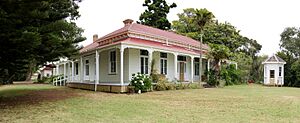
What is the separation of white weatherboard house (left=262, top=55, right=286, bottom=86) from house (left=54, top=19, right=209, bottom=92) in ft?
35.6

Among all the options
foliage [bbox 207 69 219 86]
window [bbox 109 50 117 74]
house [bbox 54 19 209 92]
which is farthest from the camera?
foliage [bbox 207 69 219 86]

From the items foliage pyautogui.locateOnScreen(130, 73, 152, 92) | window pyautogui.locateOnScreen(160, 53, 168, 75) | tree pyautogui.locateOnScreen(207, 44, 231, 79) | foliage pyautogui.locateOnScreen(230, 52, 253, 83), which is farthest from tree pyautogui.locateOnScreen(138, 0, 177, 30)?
foliage pyautogui.locateOnScreen(130, 73, 152, 92)

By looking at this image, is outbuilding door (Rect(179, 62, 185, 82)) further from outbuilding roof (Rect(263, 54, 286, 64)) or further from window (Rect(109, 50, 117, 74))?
outbuilding roof (Rect(263, 54, 286, 64))

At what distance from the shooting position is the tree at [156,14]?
40.7 m

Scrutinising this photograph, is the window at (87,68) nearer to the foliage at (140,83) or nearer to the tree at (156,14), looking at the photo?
the foliage at (140,83)

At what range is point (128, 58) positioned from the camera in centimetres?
1897

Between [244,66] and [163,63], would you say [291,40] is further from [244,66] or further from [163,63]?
[163,63]

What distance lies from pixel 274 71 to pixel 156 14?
61.5 ft

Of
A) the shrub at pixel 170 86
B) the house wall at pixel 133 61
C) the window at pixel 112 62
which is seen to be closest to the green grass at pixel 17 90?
the window at pixel 112 62

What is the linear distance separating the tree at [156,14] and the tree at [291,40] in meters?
21.6

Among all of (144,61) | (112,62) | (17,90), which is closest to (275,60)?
(144,61)

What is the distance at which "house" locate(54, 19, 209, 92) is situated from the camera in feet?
59.9

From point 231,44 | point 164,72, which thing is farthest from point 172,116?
point 231,44

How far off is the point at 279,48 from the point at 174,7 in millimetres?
21298
